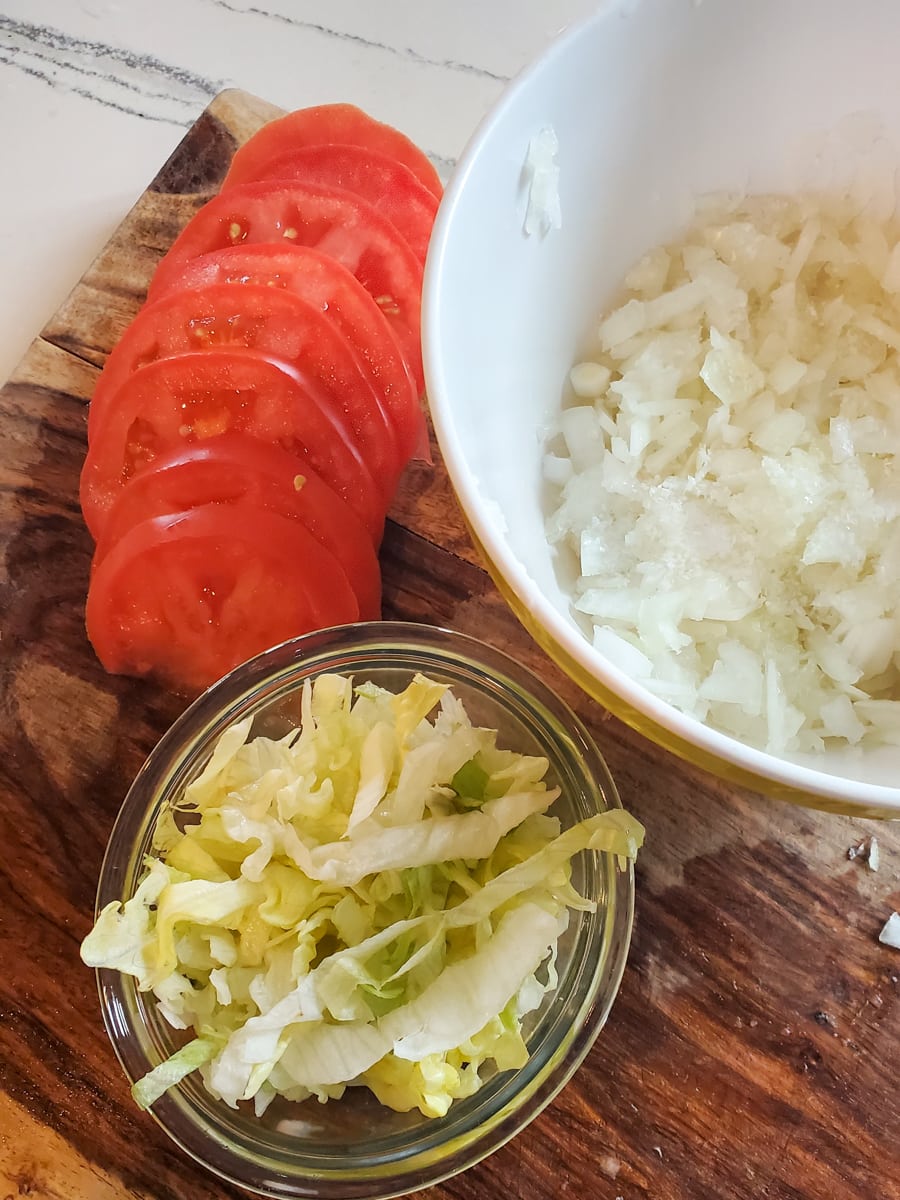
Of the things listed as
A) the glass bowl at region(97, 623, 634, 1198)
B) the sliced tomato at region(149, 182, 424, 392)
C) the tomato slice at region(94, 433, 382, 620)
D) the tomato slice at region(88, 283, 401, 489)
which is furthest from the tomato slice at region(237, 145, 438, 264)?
the glass bowl at region(97, 623, 634, 1198)

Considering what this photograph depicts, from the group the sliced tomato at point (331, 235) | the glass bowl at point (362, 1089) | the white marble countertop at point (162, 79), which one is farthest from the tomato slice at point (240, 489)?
the white marble countertop at point (162, 79)

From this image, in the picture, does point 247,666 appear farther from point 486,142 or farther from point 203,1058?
point 486,142

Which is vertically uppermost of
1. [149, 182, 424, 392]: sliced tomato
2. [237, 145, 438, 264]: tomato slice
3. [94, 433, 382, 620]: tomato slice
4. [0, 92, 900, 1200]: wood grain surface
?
[237, 145, 438, 264]: tomato slice

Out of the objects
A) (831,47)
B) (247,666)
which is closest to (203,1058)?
(247,666)

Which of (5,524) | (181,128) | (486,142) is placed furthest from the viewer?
(181,128)

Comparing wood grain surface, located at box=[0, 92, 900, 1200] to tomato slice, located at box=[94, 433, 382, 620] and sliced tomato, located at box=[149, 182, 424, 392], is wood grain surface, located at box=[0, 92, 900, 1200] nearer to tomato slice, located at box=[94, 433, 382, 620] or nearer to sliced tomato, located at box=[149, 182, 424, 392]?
tomato slice, located at box=[94, 433, 382, 620]

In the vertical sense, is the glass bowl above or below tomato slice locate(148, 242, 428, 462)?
below

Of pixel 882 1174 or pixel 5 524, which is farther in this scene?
pixel 5 524
